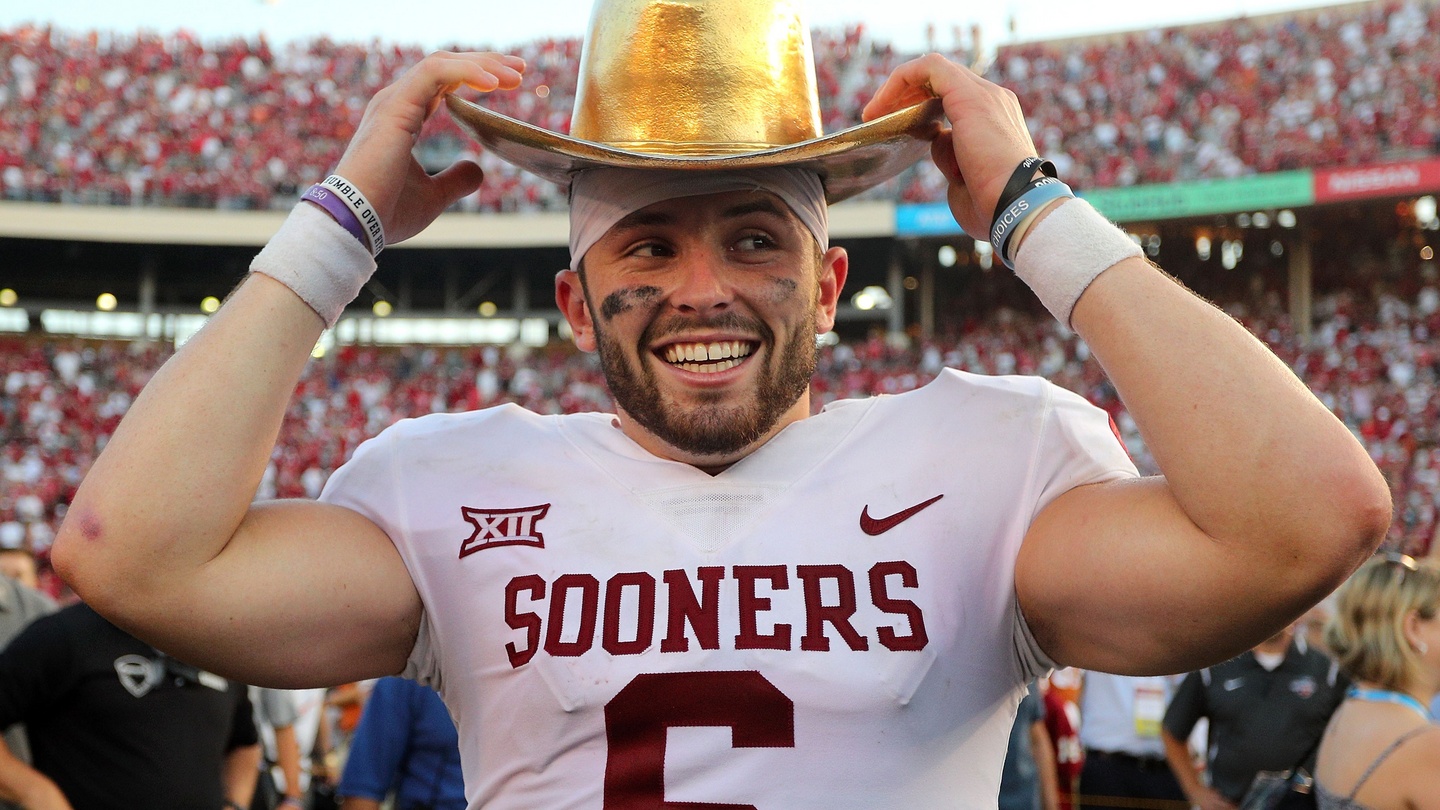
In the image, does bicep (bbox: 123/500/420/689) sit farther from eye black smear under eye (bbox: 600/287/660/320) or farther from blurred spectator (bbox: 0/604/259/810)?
blurred spectator (bbox: 0/604/259/810)

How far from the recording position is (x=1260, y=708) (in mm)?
5582

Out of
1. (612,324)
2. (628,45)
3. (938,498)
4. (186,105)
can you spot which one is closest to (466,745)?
(612,324)

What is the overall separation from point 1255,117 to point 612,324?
23565 mm

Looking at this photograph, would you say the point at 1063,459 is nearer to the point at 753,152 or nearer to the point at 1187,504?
the point at 1187,504

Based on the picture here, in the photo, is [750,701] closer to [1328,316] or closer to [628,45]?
[628,45]

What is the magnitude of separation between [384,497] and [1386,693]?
300 cm

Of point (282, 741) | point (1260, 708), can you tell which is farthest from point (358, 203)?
point (1260, 708)

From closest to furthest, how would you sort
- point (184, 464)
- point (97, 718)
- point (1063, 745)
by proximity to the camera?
point (184, 464)
point (97, 718)
point (1063, 745)

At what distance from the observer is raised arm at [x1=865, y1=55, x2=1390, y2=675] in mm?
1623

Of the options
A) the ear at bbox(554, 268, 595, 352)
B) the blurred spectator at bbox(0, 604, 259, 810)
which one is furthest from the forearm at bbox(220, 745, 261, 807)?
the ear at bbox(554, 268, 595, 352)

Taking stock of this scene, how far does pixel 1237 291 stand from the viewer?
80.0 ft

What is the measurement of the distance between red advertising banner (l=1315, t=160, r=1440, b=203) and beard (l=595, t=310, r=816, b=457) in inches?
879

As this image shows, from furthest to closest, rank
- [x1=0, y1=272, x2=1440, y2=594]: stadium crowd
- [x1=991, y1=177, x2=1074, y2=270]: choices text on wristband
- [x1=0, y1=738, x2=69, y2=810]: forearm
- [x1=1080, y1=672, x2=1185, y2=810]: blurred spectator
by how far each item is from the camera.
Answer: [x1=0, y1=272, x2=1440, y2=594]: stadium crowd → [x1=1080, y1=672, x2=1185, y2=810]: blurred spectator → [x1=0, y1=738, x2=69, y2=810]: forearm → [x1=991, y1=177, x2=1074, y2=270]: choices text on wristband

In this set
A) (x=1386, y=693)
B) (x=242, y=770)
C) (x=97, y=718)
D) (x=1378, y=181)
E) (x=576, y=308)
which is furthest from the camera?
(x=1378, y=181)
